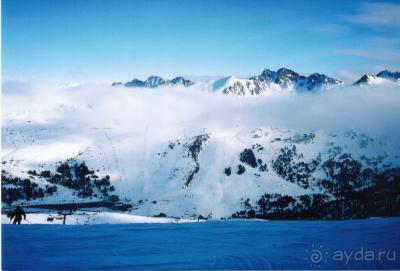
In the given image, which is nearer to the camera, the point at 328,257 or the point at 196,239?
the point at 328,257

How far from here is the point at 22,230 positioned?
1486cm

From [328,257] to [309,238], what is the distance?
2.06 meters

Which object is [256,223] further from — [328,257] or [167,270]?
[167,270]

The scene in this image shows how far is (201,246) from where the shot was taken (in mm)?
12805

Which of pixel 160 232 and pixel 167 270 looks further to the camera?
pixel 160 232

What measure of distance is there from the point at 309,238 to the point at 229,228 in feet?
11.6

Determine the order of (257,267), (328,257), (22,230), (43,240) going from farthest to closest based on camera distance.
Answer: (22,230), (43,240), (328,257), (257,267)

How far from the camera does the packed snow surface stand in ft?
36.2

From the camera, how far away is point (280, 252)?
1195cm

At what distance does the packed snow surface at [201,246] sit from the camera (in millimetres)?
11039

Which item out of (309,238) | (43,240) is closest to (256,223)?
(309,238)

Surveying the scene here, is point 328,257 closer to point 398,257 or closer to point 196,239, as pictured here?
point 398,257

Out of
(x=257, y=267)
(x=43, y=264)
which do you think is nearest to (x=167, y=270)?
(x=257, y=267)

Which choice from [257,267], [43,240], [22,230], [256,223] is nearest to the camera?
[257,267]
